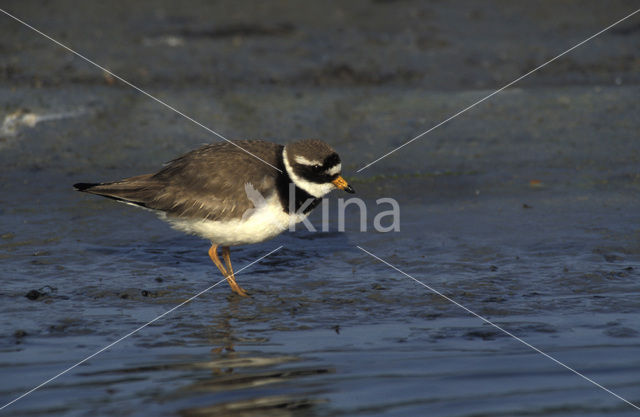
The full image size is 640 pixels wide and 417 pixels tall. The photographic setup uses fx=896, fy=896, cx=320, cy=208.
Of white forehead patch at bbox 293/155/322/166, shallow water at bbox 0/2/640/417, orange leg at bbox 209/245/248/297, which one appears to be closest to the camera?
shallow water at bbox 0/2/640/417

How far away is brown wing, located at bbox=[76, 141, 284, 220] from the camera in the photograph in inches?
324

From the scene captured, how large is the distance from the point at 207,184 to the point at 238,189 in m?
0.34

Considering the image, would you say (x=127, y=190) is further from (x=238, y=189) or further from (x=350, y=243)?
(x=350, y=243)

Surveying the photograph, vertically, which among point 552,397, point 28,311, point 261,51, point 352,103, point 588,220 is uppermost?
point 261,51

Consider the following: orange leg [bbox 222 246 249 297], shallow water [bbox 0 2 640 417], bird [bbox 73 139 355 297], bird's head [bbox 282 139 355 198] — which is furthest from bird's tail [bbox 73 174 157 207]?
bird's head [bbox 282 139 355 198]

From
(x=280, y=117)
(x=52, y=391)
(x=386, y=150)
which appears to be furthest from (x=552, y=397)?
(x=280, y=117)

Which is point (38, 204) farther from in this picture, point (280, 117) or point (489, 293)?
point (489, 293)

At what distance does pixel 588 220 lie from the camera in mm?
10031

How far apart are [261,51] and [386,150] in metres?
4.24

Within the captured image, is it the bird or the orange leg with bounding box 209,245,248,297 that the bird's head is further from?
the orange leg with bounding box 209,245,248,297

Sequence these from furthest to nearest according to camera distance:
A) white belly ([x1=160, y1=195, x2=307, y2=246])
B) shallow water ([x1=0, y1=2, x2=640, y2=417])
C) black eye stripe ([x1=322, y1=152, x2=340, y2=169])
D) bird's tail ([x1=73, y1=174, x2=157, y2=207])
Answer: bird's tail ([x1=73, y1=174, x2=157, y2=207]), black eye stripe ([x1=322, y1=152, x2=340, y2=169]), white belly ([x1=160, y1=195, x2=307, y2=246]), shallow water ([x1=0, y1=2, x2=640, y2=417])

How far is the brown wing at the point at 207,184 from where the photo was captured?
8.23 metres

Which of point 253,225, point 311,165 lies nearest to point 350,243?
point 311,165

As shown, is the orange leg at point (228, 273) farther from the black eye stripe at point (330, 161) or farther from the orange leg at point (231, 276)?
the black eye stripe at point (330, 161)
